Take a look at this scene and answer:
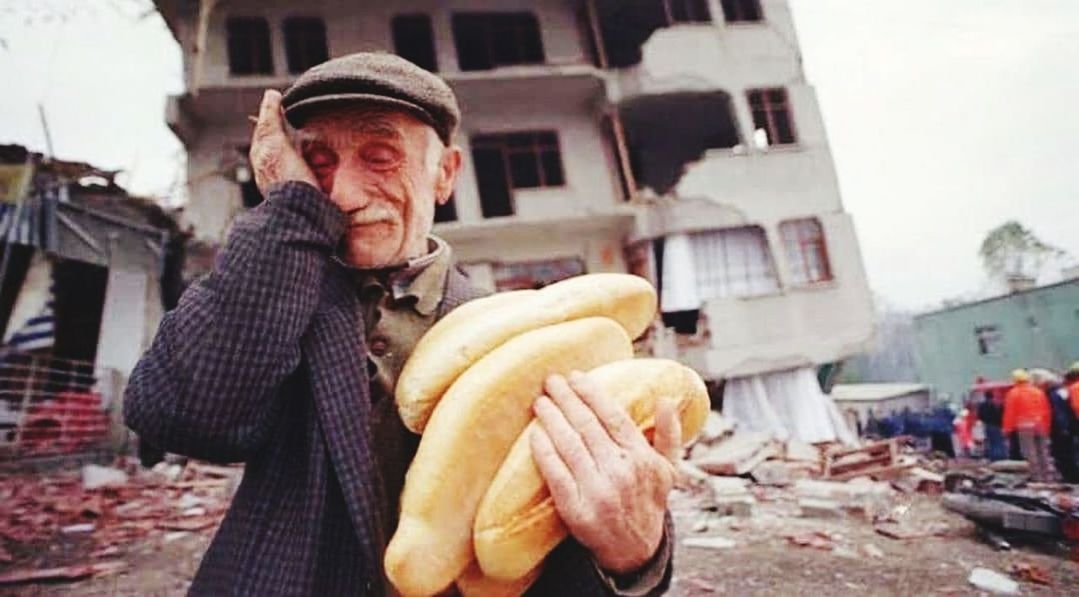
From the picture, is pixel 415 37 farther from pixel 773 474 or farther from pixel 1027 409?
pixel 1027 409

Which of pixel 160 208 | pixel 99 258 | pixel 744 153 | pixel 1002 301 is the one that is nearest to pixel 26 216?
pixel 99 258

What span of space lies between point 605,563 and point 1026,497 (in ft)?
26.2

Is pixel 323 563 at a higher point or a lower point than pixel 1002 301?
lower

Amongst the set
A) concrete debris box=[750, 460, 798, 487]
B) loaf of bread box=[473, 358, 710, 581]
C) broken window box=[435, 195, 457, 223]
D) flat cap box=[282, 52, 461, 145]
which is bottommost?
concrete debris box=[750, 460, 798, 487]

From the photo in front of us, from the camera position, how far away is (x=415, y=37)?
547 inches

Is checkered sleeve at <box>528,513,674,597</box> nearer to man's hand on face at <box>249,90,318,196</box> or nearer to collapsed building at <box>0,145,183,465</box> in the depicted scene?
man's hand on face at <box>249,90,318,196</box>

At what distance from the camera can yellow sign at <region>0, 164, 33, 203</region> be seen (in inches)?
368

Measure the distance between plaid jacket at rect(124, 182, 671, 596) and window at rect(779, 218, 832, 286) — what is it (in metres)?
13.2

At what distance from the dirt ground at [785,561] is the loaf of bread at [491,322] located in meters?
4.79

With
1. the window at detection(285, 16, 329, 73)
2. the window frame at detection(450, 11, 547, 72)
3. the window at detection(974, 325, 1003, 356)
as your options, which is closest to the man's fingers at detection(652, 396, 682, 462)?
the window at detection(285, 16, 329, 73)

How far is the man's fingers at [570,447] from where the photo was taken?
899 millimetres

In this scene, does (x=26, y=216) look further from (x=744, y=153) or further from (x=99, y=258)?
(x=744, y=153)

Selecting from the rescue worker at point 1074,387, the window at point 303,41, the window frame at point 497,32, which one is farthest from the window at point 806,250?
the window at point 303,41

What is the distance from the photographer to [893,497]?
8695 millimetres
